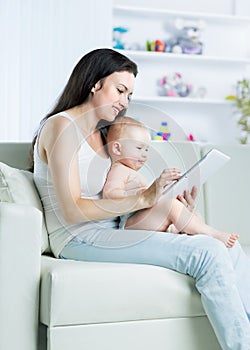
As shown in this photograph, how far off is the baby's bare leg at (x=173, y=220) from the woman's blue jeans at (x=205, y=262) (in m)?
0.05

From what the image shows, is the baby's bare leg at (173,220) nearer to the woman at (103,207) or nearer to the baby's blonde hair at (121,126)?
the woman at (103,207)

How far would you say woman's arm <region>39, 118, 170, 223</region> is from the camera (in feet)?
6.45

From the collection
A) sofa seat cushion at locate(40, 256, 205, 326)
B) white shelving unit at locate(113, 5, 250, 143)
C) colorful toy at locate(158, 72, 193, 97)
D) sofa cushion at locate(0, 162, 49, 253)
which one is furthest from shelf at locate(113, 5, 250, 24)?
sofa seat cushion at locate(40, 256, 205, 326)

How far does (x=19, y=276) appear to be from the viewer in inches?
72.8

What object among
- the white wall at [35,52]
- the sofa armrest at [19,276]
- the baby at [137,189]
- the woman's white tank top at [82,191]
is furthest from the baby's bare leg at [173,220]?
the white wall at [35,52]

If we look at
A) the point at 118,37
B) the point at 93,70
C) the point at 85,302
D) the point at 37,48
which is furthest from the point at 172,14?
the point at 85,302

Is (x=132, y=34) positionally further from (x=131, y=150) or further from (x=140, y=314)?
(x=140, y=314)

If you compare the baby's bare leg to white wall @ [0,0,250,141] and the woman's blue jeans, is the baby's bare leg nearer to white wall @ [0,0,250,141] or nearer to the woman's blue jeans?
the woman's blue jeans

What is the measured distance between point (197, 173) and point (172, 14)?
10.9 feet

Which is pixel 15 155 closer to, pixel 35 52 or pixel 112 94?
pixel 112 94

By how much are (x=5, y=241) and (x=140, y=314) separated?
417 millimetres

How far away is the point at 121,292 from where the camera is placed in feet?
6.10

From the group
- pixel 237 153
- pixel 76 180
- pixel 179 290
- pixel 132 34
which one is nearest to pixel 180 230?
pixel 179 290

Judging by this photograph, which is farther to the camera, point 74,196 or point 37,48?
point 37,48
